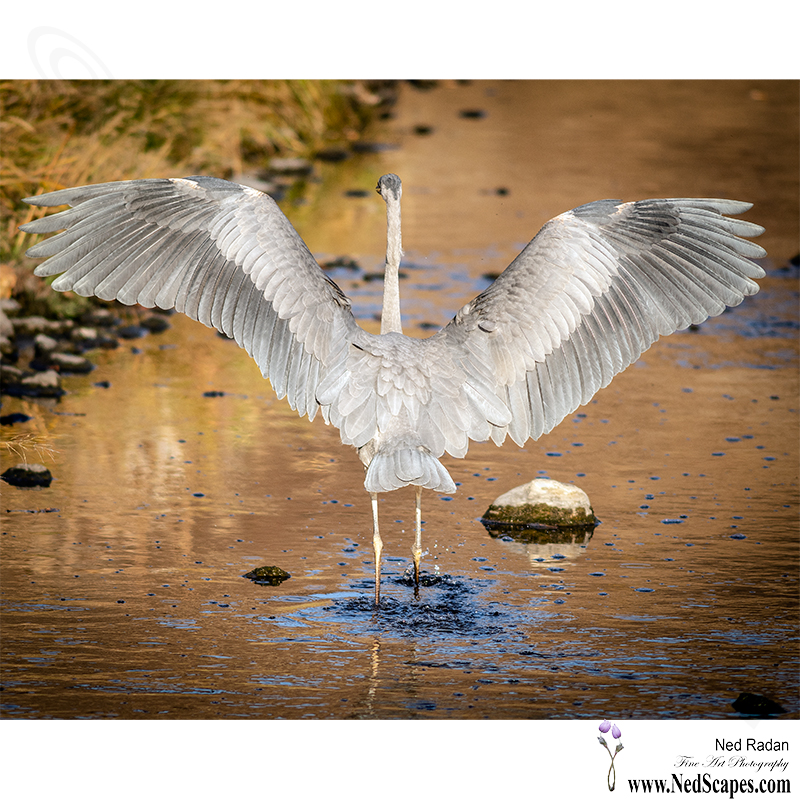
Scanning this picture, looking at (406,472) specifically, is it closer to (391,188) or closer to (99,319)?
(391,188)

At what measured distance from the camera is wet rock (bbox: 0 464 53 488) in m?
9.13

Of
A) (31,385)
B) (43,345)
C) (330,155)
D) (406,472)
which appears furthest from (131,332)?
(330,155)

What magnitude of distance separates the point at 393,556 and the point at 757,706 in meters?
2.56

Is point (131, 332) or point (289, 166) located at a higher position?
point (289, 166)

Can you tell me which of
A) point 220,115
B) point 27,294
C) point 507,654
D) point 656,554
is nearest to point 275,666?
point 507,654

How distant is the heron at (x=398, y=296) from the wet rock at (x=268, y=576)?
543 millimetres

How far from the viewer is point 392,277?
7973mm

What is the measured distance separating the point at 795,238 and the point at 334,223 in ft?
17.6

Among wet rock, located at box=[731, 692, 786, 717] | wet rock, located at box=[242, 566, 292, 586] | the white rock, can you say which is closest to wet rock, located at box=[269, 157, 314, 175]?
the white rock

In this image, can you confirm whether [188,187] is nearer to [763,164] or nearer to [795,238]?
[795,238]

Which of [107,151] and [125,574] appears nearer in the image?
[125,574]

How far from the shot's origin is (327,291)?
769cm

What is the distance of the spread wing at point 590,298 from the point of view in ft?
25.2
